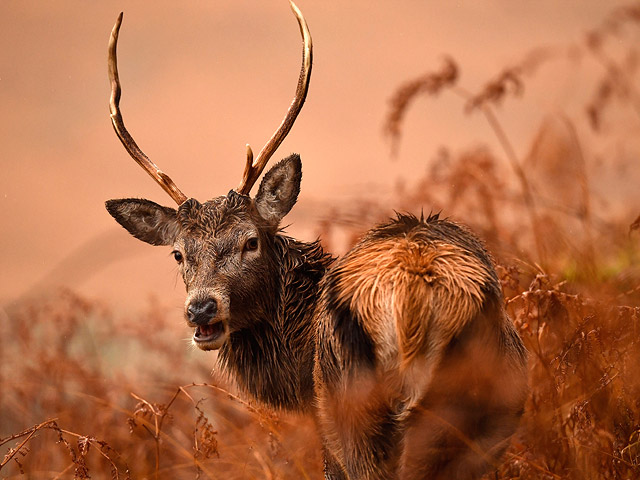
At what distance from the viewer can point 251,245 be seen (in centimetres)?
490

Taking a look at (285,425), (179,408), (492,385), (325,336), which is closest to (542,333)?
(492,385)

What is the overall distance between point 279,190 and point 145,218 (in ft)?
2.97

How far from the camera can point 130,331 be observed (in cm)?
763

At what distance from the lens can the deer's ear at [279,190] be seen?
16.8ft

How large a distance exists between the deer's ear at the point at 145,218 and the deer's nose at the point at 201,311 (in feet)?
2.91

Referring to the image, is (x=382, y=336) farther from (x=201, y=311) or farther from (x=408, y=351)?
(x=201, y=311)

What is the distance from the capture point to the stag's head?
4.57m

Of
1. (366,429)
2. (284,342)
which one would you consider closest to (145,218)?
(284,342)

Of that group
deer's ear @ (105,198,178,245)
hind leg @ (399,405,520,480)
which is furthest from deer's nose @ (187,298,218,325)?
hind leg @ (399,405,520,480)

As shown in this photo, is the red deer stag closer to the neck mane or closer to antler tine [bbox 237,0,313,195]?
the neck mane

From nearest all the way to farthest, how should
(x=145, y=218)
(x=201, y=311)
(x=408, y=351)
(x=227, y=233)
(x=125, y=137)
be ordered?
(x=408, y=351)
(x=201, y=311)
(x=227, y=233)
(x=145, y=218)
(x=125, y=137)

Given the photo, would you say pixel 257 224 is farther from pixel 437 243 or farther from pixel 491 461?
pixel 491 461

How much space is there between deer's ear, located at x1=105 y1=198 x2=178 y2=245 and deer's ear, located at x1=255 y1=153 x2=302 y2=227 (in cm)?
58

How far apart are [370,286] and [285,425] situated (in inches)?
127
